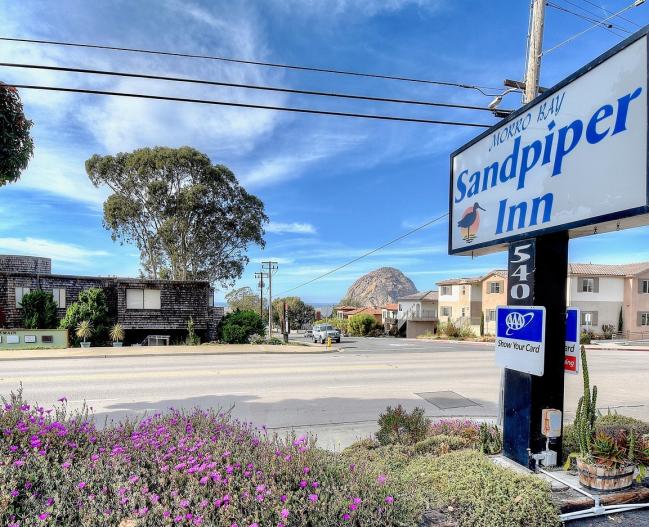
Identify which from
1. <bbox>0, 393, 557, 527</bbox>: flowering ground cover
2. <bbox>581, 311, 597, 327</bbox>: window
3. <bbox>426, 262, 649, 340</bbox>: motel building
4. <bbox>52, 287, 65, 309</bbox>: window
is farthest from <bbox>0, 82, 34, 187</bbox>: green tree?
<bbox>581, 311, 597, 327</bbox>: window

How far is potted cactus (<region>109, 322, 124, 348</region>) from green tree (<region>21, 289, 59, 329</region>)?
3.31m

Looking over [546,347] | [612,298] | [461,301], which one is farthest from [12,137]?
[461,301]

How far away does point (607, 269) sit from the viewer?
152 feet

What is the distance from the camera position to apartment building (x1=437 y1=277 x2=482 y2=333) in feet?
179

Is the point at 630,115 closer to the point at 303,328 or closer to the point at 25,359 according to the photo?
the point at 25,359

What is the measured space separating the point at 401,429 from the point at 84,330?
2437 cm

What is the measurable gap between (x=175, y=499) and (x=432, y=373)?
13145 mm

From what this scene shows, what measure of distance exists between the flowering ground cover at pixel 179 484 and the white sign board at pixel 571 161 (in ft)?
9.49

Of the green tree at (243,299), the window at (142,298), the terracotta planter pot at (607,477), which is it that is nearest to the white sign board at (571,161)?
the terracotta planter pot at (607,477)

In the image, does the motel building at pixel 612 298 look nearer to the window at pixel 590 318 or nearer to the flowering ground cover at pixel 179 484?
the window at pixel 590 318

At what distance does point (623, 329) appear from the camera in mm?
43875

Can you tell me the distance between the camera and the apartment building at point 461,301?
54.7 m

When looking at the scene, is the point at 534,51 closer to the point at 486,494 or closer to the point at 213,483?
the point at 486,494

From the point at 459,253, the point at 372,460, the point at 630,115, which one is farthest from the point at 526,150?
the point at 372,460
